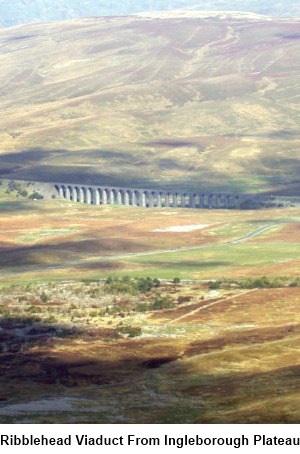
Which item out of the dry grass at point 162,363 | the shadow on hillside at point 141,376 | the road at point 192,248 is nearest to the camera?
the shadow on hillside at point 141,376

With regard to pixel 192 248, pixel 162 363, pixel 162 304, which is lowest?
pixel 192 248

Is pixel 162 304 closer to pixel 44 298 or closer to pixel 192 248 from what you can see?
pixel 44 298

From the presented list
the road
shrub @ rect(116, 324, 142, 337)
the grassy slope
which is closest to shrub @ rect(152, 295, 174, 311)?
shrub @ rect(116, 324, 142, 337)

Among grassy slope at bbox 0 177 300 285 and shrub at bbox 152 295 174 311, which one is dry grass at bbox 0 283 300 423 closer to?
shrub at bbox 152 295 174 311

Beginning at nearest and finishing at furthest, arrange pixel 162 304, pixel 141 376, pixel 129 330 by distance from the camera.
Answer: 1. pixel 141 376
2. pixel 129 330
3. pixel 162 304

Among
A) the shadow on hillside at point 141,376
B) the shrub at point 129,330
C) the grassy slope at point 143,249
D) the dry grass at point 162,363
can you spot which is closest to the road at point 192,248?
the grassy slope at point 143,249

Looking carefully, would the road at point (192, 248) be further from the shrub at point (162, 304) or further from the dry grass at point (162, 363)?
the shrub at point (162, 304)

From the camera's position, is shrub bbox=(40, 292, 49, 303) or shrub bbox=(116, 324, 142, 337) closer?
shrub bbox=(116, 324, 142, 337)


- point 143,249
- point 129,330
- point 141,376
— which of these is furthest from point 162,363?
point 143,249
